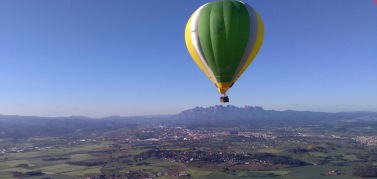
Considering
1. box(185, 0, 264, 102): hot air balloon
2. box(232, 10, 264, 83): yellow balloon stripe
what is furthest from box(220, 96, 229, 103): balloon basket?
box(232, 10, 264, 83): yellow balloon stripe

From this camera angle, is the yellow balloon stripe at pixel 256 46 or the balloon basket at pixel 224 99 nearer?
the balloon basket at pixel 224 99

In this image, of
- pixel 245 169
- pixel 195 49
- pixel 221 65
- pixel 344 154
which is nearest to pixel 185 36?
pixel 195 49

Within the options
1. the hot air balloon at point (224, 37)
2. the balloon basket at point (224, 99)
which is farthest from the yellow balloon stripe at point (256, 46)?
the balloon basket at point (224, 99)

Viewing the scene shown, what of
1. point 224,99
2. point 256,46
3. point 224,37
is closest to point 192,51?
point 224,37

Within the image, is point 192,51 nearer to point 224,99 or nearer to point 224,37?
point 224,37

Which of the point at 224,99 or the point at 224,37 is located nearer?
the point at 224,37

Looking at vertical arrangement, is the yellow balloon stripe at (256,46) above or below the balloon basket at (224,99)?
above

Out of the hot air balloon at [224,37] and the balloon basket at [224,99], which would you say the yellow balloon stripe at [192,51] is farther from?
the balloon basket at [224,99]

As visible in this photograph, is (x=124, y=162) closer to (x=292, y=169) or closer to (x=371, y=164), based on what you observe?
(x=292, y=169)
